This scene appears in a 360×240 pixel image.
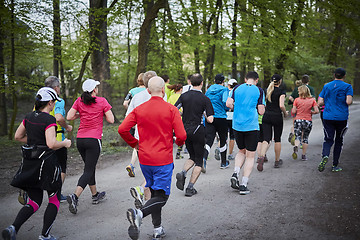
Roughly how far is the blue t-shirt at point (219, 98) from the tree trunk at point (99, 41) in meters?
5.85

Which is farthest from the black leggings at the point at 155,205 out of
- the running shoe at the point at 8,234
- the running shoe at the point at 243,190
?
the running shoe at the point at 243,190

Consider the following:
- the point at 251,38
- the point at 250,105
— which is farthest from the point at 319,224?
the point at 251,38

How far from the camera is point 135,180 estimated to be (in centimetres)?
721

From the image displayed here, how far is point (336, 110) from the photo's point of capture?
7.51 metres

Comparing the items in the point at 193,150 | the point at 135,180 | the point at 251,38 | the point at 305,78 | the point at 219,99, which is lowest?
the point at 135,180

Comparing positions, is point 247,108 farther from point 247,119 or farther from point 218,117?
point 218,117

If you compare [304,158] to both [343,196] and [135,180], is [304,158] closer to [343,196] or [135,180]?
[343,196]

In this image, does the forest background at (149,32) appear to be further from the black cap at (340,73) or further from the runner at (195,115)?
the black cap at (340,73)

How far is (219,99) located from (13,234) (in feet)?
17.9

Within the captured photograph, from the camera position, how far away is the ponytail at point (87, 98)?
5.25 metres

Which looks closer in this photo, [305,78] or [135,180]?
[135,180]

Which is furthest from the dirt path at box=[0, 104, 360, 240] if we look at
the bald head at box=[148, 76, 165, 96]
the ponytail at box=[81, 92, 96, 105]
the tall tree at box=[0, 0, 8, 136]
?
the tall tree at box=[0, 0, 8, 136]

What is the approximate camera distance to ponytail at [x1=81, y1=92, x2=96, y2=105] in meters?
5.25

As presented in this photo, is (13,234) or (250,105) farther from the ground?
(250,105)
